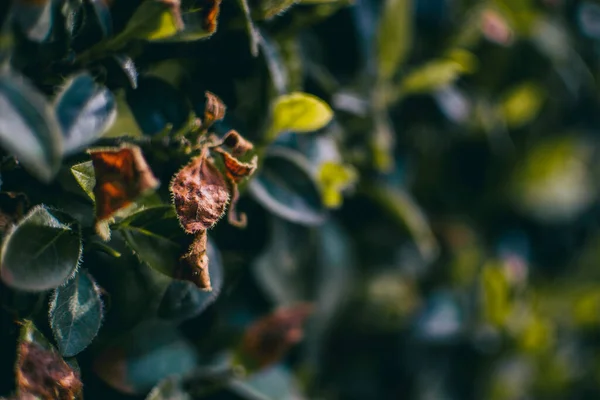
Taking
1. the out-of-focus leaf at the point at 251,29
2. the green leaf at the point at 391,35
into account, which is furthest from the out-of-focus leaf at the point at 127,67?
the green leaf at the point at 391,35

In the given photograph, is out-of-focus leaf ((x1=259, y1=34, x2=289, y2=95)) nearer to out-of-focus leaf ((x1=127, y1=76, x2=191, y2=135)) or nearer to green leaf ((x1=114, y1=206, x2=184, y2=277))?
out-of-focus leaf ((x1=127, y1=76, x2=191, y2=135))

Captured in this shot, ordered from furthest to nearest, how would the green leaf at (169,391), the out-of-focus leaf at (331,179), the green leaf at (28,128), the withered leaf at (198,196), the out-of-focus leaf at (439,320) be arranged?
the out-of-focus leaf at (439,320)
the out-of-focus leaf at (331,179)
the green leaf at (169,391)
the withered leaf at (198,196)
the green leaf at (28,128)

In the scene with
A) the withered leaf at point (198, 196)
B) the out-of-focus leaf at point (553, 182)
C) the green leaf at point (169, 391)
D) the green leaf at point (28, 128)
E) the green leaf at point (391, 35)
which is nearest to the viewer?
the green leaf at point (28, 128)

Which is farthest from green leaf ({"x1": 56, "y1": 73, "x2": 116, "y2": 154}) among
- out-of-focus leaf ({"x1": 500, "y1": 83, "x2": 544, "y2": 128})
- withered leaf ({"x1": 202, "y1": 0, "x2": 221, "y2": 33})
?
out-of-focus leaf ({"x1": 500, "y1": 83, "x2": 544, "y2": 128})

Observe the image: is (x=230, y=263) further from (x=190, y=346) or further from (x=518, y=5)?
(x=518, y=5)

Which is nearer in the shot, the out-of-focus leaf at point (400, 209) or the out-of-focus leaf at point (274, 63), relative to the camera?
the out-of-focus leaf at point (274, 63)

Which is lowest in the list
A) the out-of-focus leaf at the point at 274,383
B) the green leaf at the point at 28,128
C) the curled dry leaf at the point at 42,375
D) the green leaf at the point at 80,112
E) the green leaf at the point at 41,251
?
the out-of-focus leaf at the point at 274,383

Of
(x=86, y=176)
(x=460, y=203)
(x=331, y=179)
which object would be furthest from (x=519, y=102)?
(x=86, y=176)

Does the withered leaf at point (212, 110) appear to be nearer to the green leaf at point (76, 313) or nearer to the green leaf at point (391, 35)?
the green leaf at point (76, 313)
